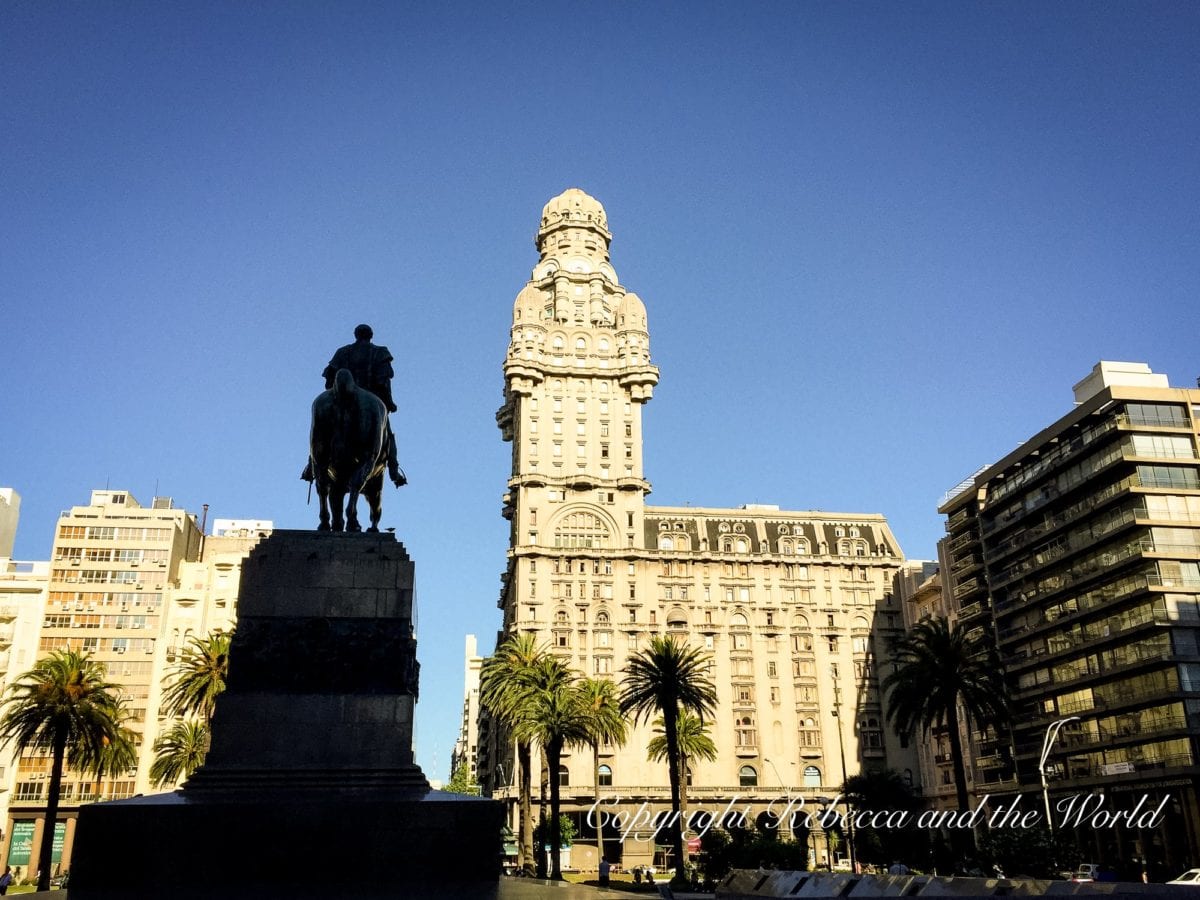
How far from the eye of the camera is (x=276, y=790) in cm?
1482

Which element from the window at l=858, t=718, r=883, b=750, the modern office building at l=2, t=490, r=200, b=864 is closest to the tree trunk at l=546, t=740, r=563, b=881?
the modern office building at l=2, t=490, r=200, b=864

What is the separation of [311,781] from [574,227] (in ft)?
380

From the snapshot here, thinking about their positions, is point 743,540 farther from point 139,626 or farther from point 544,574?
point 139,626

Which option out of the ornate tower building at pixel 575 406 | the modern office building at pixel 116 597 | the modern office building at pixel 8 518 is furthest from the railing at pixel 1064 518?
the modern office building at pixel 8 518

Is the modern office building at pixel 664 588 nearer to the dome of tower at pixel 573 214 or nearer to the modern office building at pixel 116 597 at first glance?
the dome of tower at pixel 573 214

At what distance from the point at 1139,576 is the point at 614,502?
53014mm

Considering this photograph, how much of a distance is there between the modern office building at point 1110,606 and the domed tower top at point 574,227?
60924 mm

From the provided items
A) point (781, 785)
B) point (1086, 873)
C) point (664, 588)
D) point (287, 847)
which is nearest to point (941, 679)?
point (1086, 873)

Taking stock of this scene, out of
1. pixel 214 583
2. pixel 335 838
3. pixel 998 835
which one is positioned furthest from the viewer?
pixel 214 583

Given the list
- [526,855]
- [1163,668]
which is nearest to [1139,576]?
[1163,668]

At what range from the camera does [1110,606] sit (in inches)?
2714

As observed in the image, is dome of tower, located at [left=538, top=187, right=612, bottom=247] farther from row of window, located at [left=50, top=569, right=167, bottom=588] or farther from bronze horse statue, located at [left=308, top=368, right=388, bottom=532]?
bronze horse statue, located at [left=308, top=368, right=388, bottom=532]

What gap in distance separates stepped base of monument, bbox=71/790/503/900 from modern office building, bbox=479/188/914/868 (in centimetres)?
8288

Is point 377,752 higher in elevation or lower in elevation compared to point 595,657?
lower
